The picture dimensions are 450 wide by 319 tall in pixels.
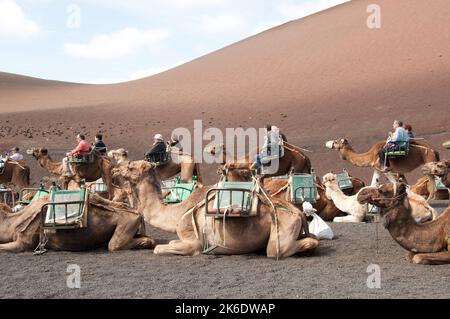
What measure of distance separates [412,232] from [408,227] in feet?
0.20

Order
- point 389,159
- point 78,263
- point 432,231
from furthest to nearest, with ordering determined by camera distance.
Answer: point 389,159 < point 78,263 < point 432,231

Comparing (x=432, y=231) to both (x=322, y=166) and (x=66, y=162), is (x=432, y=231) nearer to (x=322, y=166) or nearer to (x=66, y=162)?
→ (x=66, y=162)

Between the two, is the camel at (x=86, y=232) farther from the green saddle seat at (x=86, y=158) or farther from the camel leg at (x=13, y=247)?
the green saddle seat at (x=86, y=158)

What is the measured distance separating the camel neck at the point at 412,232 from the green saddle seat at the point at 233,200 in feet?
4.69

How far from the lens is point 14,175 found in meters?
17.0

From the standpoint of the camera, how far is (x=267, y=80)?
5038cm

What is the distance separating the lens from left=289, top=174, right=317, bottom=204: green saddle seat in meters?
10.1

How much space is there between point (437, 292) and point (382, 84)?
35583 millimetres

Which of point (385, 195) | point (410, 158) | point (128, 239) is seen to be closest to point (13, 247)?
point (128, 239)

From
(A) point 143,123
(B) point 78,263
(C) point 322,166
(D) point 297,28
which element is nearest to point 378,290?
(B) point 78,263

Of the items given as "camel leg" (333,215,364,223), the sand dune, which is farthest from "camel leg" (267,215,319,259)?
the sand dune

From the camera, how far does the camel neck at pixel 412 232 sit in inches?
243

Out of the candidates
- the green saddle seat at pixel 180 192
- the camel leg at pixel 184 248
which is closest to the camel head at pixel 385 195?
the camel leg at pixel 184 248

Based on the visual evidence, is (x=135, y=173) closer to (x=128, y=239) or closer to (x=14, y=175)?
(x=128, y=239)
